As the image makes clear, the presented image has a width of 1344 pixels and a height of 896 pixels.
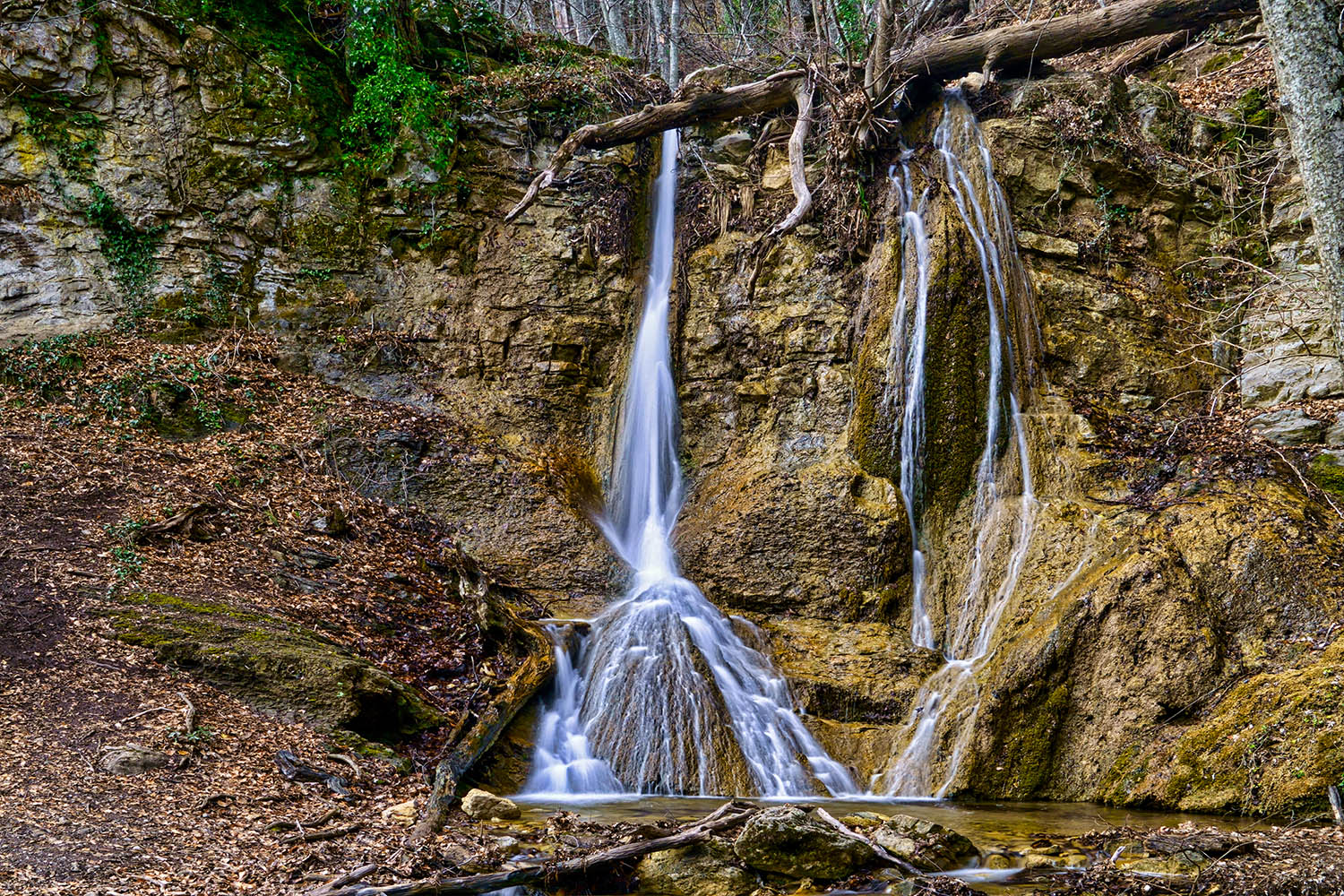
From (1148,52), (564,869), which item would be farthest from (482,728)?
(1148,52)

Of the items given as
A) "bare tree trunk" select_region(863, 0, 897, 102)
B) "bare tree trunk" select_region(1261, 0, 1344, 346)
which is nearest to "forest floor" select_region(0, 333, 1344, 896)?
"bare tree trunk" select_region(1261, 0, 1344, 346)

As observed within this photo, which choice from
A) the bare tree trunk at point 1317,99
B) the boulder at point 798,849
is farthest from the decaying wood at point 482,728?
the bare tree trunk at point 1317,99

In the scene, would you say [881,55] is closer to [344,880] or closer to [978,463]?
[978,463]

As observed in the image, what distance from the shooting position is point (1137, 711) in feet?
25.0

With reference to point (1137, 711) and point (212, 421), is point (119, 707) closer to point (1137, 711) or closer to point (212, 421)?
point (212, 421)

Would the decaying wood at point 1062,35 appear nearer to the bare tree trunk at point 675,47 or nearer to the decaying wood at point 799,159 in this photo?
the decaying wood at point 799,159

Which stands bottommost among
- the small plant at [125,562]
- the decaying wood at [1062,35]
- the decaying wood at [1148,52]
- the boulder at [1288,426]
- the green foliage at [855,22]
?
the small plant at [125,562]

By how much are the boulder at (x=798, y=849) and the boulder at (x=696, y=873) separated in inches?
3.4

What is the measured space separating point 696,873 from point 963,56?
11203 millimetres

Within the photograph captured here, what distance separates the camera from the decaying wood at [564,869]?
4.69 metres

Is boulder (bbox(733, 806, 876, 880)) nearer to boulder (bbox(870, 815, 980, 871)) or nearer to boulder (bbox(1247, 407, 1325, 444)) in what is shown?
boulder (bbox(870, 815, 980, 871))

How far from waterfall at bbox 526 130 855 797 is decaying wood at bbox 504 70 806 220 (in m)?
6.44

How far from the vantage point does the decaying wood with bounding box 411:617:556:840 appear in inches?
236

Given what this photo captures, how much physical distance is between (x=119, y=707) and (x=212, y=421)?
5.13 meters
